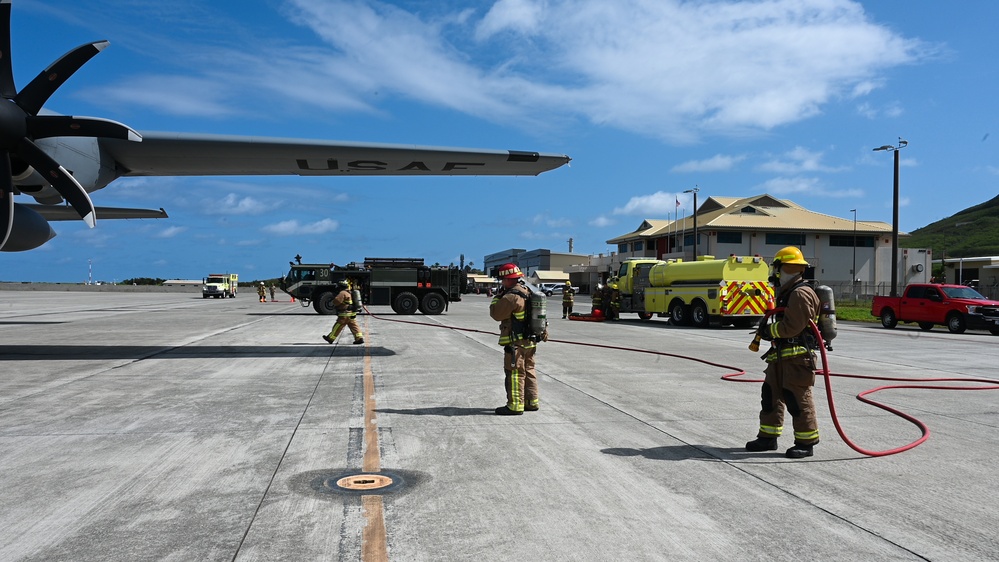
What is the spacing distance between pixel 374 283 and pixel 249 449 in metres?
24.3

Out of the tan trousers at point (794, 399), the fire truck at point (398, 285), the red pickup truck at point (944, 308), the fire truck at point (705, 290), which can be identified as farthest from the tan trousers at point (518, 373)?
the fire truck at point (398, 285)

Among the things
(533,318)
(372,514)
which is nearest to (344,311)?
(533,318)

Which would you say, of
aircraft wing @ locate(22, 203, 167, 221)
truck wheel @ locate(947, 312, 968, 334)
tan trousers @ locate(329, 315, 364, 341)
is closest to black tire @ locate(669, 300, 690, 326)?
truck wheel @ locate(947, 312, 968, 334)

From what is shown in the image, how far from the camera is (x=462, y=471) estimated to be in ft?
17.6

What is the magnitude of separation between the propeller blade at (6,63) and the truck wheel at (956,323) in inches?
1083

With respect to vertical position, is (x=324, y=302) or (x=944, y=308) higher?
(x=944, y=308)

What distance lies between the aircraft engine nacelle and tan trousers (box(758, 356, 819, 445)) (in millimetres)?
13026

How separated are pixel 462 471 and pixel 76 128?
32.5 feet

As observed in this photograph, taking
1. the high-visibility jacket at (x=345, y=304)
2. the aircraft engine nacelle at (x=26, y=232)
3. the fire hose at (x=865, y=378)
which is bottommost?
the fire hose at (x=865, y=378)

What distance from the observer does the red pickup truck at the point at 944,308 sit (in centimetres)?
2300

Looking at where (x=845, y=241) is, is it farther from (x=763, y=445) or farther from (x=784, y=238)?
(x=763, y=445)

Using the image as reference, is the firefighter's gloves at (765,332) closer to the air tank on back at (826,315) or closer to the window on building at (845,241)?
the air tank on back at (826,315)

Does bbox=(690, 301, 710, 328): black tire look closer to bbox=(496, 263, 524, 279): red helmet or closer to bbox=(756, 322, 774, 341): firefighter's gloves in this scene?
bbox=(496, 263, 524, 279): red helmet

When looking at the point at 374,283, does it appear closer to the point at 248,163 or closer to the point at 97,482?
the point at 248,163
